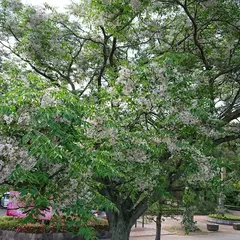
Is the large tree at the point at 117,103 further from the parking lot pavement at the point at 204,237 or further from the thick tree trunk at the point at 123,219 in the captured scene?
the parking lot pavement at the point at 204,237

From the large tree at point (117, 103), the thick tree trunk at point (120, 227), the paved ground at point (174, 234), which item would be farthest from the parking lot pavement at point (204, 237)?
the large tree at point (117, 103)

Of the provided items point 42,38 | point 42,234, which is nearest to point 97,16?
point 42,38

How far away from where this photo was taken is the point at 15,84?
3947 millimetres

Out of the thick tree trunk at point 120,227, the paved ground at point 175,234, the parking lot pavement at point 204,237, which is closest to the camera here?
the thick tree trunk at point 120,227

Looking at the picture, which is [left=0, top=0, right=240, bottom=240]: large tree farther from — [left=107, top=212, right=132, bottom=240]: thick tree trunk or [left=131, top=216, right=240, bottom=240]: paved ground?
[left=131, top=216, right=240, bottom=240]: paved ground

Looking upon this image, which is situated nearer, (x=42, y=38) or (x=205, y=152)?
(x=205, y=152)

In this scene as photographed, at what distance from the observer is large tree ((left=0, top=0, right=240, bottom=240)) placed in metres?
3.52

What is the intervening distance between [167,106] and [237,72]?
10.8 ft

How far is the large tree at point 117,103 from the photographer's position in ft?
11.5

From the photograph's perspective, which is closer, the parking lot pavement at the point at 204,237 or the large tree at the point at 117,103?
the large tree at the point at 117,103

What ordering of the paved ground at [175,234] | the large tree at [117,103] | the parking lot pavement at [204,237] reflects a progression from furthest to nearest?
the paved ground at [175,234]
the parking lot pavement at [204,237]
the large tree at [117,103]

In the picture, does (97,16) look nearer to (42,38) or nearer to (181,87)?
(42,38)

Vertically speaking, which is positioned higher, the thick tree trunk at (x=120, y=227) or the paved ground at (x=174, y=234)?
the thick tree trunk at (x=120, y=227)

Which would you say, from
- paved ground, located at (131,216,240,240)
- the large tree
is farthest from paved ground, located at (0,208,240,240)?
the large tree
